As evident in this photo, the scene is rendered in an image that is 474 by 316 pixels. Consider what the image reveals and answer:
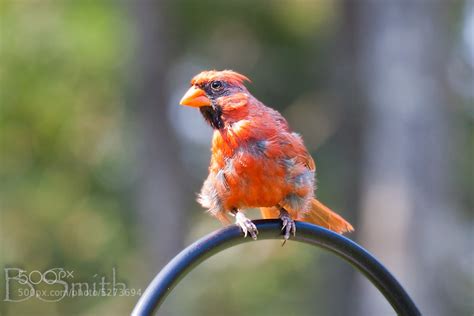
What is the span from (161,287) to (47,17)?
353 inches

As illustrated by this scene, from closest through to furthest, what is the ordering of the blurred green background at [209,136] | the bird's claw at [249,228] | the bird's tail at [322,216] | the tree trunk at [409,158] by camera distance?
the bird's claw at [249,228] → the bird's tail at [322,216] → the tree trunk at [409,158] → the blurred green background at [209,136]

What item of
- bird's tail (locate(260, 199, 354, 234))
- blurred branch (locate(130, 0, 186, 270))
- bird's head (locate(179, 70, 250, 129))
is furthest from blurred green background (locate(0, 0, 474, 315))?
bird's head (locate(179, 70, 250, 129))

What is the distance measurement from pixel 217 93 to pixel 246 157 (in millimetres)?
403

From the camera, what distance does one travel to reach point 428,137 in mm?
9219

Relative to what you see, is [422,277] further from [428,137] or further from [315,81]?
[315,81]

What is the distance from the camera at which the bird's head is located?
3740 millimetres

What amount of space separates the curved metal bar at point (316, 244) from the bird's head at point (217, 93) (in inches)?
36.9

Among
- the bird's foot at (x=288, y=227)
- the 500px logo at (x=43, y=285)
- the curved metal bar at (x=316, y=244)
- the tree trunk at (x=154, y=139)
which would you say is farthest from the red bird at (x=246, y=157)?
the tree trunk at (x=154, y=139)

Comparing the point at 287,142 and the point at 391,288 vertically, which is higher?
the point at 287,142

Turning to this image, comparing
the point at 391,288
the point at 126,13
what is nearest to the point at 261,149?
the point at 391,288

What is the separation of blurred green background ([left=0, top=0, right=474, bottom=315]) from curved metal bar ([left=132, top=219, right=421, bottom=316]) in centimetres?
536

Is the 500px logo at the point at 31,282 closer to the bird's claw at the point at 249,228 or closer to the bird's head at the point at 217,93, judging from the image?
the bird's head at the point at 217,93

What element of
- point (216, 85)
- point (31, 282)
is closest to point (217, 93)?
point (216, 85)

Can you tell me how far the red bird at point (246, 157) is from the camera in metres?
3.54
